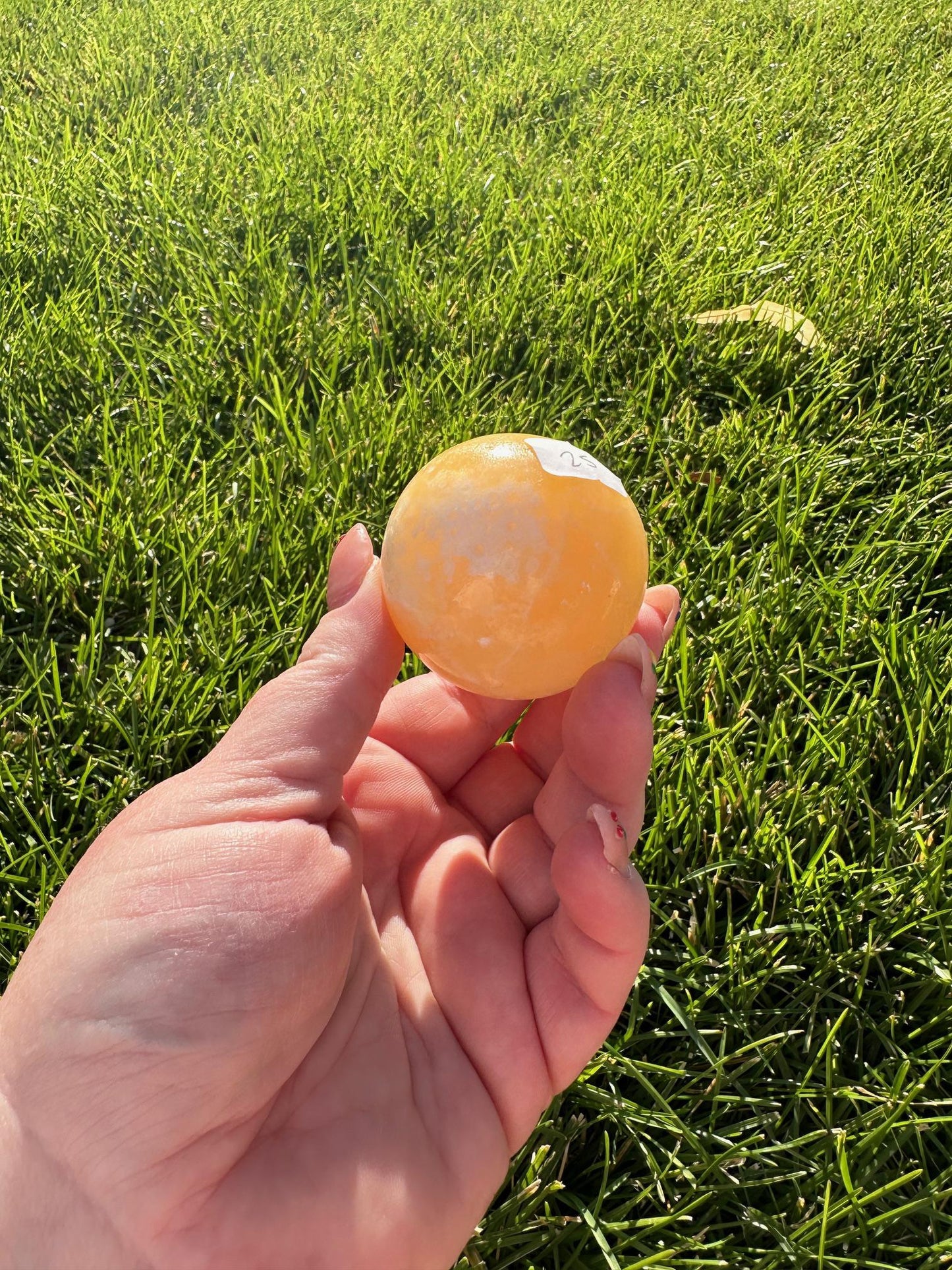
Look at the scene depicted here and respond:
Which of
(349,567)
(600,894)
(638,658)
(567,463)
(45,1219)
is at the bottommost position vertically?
(45,1219)

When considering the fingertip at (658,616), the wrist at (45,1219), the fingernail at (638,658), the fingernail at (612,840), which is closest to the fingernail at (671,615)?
the fingertip at (658,616)

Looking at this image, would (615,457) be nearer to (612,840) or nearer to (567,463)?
(567,463)

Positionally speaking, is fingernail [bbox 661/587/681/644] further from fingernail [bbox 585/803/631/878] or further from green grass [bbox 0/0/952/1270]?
fingernail [bbox 585/803/631/878]

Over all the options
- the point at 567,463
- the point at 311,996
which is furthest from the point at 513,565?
the point at 311,996

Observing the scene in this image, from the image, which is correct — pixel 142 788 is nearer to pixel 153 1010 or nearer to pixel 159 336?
pixel 153 1010

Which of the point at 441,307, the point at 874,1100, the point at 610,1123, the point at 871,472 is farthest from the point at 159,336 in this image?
the point at 874,1100

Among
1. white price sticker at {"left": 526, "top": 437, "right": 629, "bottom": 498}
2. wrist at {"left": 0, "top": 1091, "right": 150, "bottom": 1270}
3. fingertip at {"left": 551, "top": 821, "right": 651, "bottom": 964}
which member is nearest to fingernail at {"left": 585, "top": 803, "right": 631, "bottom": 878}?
fingertip at {"left": 551, "top": 821, "right": 651, "bottom": 964}
